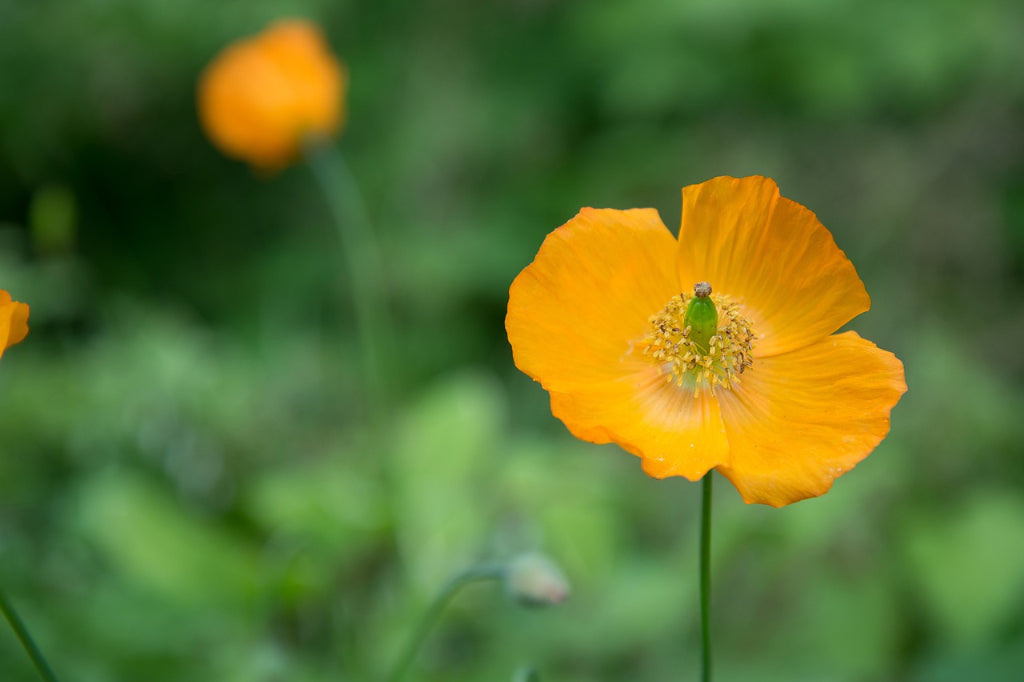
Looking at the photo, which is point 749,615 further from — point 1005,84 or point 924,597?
point 1005,84

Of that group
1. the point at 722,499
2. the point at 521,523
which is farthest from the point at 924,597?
the point at 521,523

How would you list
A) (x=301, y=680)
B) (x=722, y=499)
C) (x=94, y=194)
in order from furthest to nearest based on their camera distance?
1. (x=94, y=194)
2. (x=722, y=499)
3. (x=301, y=680)

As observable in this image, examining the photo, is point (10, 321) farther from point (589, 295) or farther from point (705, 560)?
Answer: point (705, 560)

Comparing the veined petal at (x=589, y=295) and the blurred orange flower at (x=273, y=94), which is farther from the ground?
the blurred orange flower at (x=273, y=94)

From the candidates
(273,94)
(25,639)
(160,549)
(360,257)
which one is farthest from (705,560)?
(360,257)

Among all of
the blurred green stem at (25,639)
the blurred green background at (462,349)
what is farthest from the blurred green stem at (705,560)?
the blurred green background at (462,349)

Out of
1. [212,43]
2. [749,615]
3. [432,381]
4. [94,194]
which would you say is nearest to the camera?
[749,615]

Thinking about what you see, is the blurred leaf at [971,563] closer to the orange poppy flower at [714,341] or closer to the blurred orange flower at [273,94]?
the orange poppy flower at [714,341]
